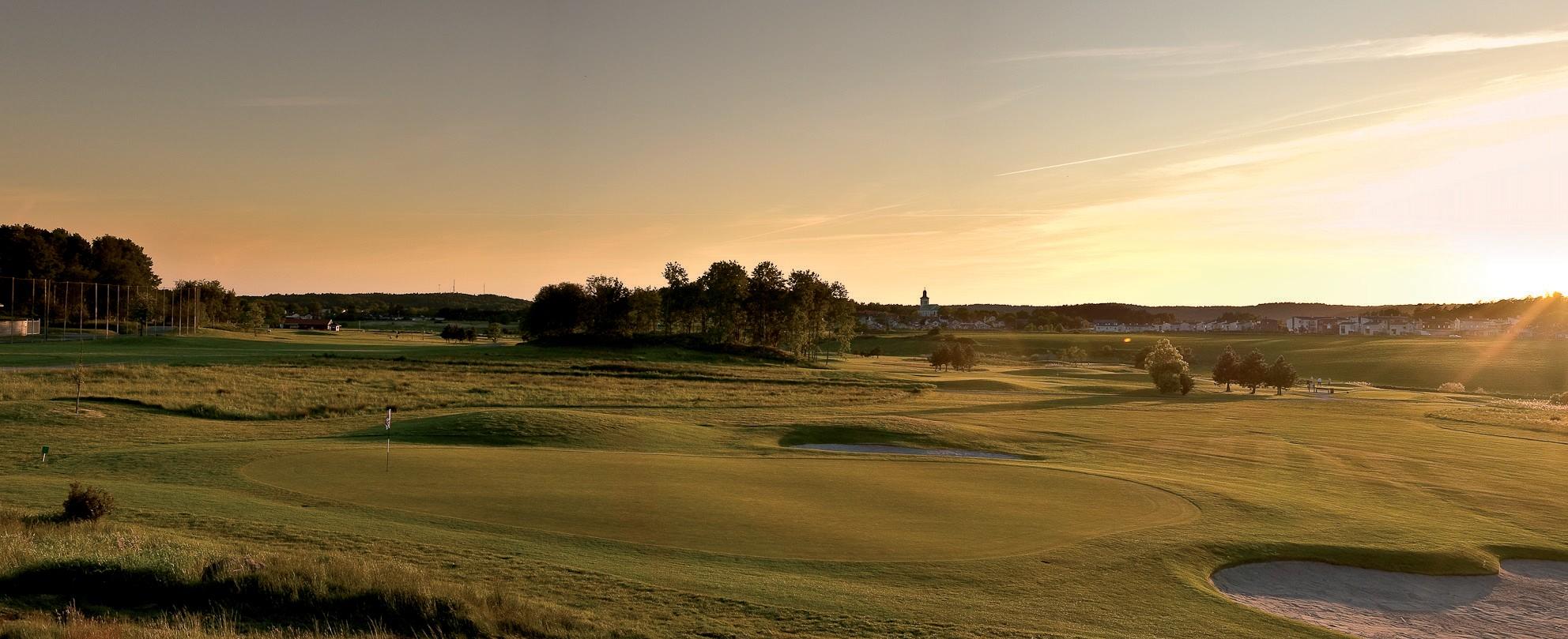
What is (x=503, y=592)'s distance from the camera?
1052 centimetres

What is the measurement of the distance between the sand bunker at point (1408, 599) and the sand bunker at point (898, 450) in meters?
13.8

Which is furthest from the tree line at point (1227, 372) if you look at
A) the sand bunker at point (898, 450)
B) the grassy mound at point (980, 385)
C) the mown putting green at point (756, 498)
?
the mown putting green at point (756, 498)

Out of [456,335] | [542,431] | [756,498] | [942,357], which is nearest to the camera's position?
[756,498]

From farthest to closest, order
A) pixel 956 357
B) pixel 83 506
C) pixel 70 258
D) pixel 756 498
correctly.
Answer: pixel 70 258 → pixel 956 357 → pixel 756 498 → pixel 83 506

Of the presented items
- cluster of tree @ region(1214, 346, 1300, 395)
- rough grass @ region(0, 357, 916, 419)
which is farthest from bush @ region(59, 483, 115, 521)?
cluster of tree @ region(1214, 346, 1300, 395)

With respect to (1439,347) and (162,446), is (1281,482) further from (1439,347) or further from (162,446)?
(1439,347)

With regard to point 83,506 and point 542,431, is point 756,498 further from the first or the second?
point 542,431

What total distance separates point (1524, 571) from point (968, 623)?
11744mm

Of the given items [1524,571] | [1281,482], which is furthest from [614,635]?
[1281,482]

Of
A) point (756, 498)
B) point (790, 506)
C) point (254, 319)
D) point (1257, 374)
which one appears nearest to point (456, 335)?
point (254, 319)

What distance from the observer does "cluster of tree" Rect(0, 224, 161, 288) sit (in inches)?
4439

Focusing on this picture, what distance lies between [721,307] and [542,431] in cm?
7060

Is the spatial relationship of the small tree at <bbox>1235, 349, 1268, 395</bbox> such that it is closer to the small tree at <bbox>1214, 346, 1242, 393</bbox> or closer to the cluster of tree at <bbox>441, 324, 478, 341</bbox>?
the small tree at <bbox>1214, 346, 1242, 393</bbox>

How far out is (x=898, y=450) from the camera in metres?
29.1
